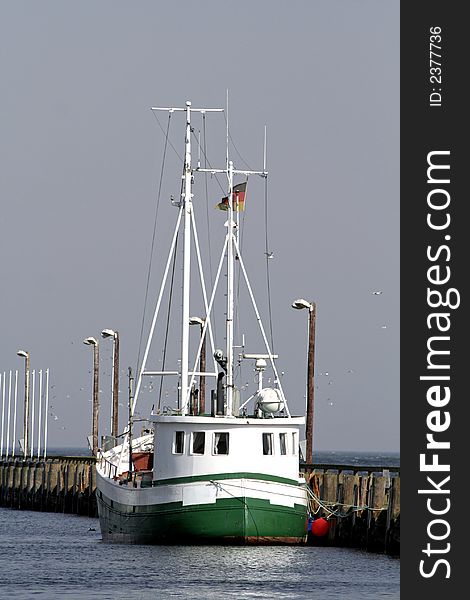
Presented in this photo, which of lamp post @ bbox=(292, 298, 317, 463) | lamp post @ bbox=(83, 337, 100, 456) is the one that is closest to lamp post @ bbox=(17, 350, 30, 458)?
lamp post @ bbox=(83, 337, 100, 456)

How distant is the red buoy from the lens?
50.5m

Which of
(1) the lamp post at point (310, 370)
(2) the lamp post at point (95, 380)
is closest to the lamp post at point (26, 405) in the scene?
(2) the lamp post at point (95, 380)

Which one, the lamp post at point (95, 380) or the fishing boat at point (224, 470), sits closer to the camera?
the fishing boat at point (224, 470)

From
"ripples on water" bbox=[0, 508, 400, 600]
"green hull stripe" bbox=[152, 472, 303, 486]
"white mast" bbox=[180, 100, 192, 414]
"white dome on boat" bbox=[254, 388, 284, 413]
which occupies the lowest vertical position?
"ripples on water" bbox=[0, 508, 400, 600]

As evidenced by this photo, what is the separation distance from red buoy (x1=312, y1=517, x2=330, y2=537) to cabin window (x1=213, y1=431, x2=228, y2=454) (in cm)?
534

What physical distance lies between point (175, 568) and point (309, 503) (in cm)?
970

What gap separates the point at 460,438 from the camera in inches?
1314

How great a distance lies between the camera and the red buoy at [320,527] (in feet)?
166

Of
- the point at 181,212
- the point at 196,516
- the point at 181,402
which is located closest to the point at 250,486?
the point at 196,516

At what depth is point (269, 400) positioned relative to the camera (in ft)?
158

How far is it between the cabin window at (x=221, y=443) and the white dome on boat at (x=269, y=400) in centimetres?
179

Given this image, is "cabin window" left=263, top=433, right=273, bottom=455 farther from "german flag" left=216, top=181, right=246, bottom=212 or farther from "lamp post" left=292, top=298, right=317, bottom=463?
"lamp post" left=292, top=298, right=317, bottom=463

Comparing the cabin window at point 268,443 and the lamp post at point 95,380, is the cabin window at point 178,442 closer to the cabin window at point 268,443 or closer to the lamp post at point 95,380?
the cabin window at point 268,443

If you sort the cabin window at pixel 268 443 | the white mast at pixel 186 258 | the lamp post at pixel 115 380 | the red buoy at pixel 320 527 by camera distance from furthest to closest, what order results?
the lamp post at pixel 115 380 → the red buoy at pixel 320 527 → the white mast at pixel 186 258 → the cabin window at pixel 268 443
